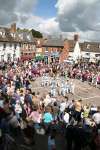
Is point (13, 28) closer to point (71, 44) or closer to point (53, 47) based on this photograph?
point (53, 47)

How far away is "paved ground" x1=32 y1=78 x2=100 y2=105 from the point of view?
28.8 m

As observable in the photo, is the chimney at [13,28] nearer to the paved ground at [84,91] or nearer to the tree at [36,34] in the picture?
the paved ground at [84,91]

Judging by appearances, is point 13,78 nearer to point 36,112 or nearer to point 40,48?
point 36,112

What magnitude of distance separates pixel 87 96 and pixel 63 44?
197 feet

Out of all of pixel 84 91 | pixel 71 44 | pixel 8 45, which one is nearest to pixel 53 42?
pixel 71 44

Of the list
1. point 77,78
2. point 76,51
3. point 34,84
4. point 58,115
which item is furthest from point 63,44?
point 58,115

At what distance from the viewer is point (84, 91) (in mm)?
33250

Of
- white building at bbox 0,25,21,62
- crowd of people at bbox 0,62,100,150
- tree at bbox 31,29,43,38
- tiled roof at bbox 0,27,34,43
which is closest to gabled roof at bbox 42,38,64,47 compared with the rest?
tiled roof at bbox 0,27,34,43

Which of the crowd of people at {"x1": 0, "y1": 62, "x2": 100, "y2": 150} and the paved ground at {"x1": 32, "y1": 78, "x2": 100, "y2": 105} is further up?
the crowd of people at {"x1": 0, "y1": 62, "x2": 100, "y2": 150}

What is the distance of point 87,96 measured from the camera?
30.4 metres

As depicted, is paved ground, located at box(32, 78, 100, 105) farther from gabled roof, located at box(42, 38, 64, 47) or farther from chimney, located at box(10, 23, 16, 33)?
gabled roof, located at box(42, 38, 64, 47)

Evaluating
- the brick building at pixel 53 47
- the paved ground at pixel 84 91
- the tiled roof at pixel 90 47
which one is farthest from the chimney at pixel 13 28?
the paved ground at pixel 84 91

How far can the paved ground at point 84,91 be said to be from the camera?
94.6 ft

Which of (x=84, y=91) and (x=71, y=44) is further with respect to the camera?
(x=71, y=44)
